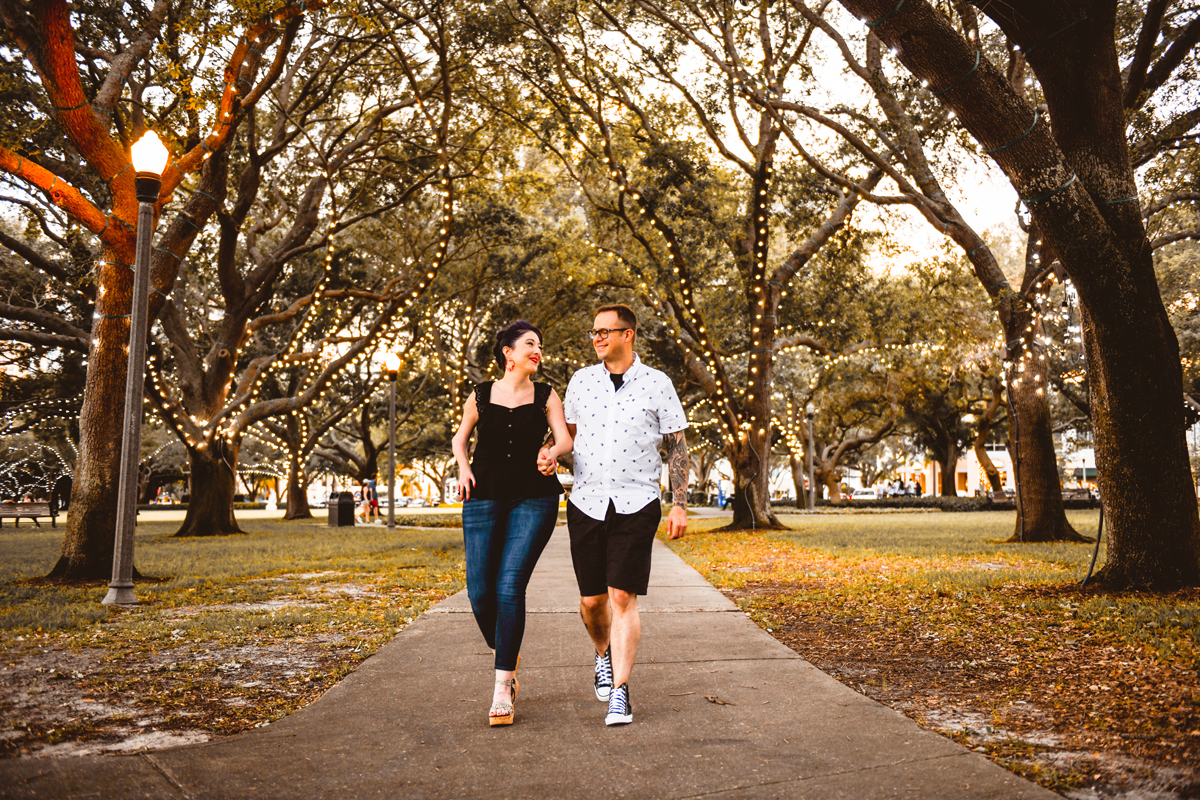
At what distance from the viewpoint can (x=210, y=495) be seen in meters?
18.9

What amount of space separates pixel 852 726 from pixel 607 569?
1.31 meters

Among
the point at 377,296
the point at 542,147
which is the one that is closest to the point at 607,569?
the point at 542,147

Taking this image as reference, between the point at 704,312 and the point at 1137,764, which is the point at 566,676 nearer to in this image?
the point at 1137,764

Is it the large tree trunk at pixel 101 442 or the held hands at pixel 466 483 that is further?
the large tree trunk at pixel 101 442

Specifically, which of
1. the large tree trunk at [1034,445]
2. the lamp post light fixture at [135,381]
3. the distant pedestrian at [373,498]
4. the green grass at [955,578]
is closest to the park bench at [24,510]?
the distant pedestrian at [373,498]

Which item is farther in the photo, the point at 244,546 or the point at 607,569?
the point at 244,546

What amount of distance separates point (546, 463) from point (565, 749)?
1292mm

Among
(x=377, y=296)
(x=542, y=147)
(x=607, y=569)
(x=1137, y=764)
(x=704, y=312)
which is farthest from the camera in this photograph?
(x=704, y=312)

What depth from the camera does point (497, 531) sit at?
388 centimetres

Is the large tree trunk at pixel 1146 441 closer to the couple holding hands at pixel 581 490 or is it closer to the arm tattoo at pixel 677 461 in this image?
the arm tattoo at pixel 677 461

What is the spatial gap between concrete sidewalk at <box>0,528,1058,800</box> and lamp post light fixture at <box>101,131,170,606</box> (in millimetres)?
4175

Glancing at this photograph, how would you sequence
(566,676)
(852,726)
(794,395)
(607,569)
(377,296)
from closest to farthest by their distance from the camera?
(852,726)
(607,569)
(566,676)
(377,296)
(794,395)

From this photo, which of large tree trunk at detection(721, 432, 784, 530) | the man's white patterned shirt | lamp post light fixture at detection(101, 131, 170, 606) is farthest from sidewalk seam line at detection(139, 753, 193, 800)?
large tree trunk at detection(721, 432, 784, 530)

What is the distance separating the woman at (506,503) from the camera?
3.80 metres
